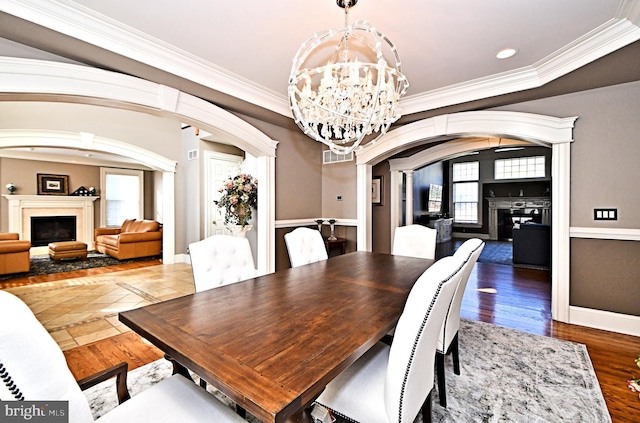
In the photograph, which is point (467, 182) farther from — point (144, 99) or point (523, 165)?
point (144, 99)

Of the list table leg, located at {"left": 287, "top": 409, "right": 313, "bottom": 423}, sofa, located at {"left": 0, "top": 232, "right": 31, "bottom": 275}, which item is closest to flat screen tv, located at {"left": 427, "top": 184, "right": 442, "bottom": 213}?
table leg, located at {"left": 287, "top": 409, "right": 313, "bottom": 423}

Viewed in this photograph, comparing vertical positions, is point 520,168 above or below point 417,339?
above

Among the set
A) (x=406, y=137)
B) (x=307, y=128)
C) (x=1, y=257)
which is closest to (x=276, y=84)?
(x=307, y=128)

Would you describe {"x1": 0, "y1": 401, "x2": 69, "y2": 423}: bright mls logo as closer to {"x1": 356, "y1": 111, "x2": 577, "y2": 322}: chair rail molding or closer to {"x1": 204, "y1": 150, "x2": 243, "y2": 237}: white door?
{"x1": 356, "y1": 111, "x2": 577, "y2": 322}: chair rail molding

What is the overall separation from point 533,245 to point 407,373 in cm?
613

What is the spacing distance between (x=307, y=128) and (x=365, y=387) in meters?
1.69

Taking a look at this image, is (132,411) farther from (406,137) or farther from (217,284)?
(406,137)

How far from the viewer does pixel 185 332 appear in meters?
1.24

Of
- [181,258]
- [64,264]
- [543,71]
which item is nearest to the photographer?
[543,71]

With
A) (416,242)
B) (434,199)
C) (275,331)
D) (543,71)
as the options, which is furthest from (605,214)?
(434,199)

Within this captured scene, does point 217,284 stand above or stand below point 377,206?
below

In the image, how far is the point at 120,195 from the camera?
9.33 meters

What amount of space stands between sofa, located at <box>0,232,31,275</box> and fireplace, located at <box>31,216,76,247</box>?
358cm

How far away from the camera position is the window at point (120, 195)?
29.5 feet
